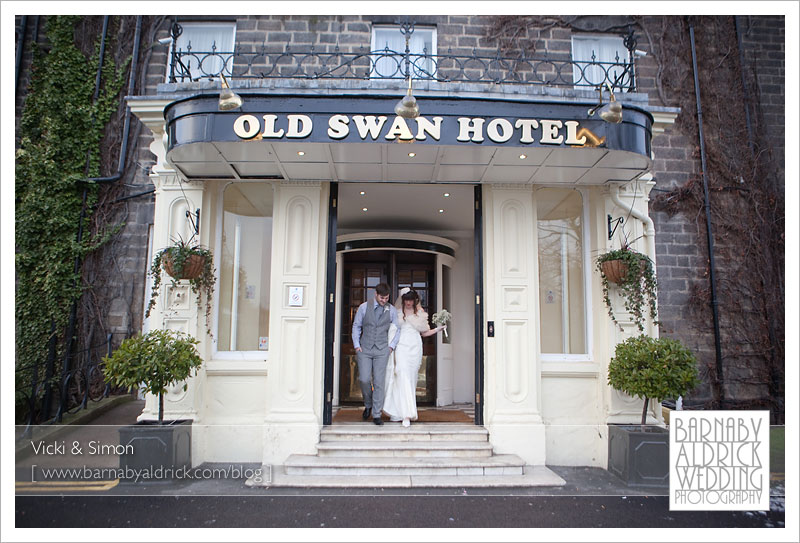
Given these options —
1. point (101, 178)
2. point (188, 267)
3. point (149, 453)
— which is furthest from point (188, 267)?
point (101, 178)

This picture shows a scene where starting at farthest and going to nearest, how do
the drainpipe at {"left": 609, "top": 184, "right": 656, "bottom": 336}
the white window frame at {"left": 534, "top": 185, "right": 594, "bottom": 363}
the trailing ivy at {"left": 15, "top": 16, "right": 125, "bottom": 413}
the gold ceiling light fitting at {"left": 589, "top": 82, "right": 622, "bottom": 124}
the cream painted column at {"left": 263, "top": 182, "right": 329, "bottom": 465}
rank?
1. the trailing ivy at {"left": 15, "top": 16, "right": 125, "bottom": 413}
2. the white window frame at {"left": 534, "top": 185, "right": 594, "bottom": 363}
3. the drainpipe at {"left": 609, "top": 184, "right": 656, "bottom": 336}
4. the cream painted column at {"left": 263, "top": 182, "right": 329, "bottom": 465}
5. the gold ceiling light fitting at {"left": 589, "top": 82, "right": 622, "bottom": 124}

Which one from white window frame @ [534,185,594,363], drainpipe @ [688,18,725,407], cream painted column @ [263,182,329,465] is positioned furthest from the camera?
drainpipe @ [688,18,725,407]

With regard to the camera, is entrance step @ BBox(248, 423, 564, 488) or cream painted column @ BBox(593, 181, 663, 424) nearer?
entrance step @ BBox(248, 423, 564, 488)

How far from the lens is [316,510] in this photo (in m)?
4.19

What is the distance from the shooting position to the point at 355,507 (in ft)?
13.9

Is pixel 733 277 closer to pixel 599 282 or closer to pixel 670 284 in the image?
pixel 670 284

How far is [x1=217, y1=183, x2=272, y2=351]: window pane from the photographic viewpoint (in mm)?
5926

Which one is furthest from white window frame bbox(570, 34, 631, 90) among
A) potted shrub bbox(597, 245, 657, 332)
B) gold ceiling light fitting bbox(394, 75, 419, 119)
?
gold ceiling light fitting bbox(394, 75, 419, 119)

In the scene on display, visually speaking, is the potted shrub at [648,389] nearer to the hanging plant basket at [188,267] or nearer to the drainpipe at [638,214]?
the drainpipe at [638,214]

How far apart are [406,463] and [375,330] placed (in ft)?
6.08

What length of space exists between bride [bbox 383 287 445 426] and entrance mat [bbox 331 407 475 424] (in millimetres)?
439

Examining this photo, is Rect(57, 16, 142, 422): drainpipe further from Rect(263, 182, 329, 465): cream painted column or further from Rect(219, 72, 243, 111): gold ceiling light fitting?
Rect(219, 72, 243, 111): gold ceiling light fitting

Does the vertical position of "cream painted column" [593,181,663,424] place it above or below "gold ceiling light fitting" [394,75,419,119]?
below

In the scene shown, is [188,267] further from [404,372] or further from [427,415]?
[427,415]
